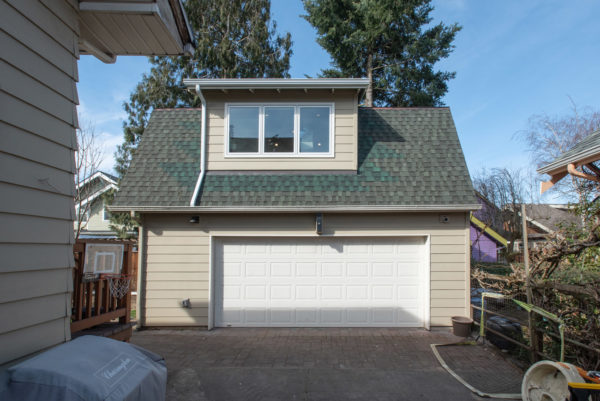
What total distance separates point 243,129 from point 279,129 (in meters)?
0.80

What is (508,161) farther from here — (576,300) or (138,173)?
(138,173)

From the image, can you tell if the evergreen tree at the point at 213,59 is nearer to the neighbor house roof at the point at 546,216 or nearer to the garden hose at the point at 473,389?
the garden hose at the point at 473,389

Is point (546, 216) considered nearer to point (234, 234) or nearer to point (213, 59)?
point (234, 234)

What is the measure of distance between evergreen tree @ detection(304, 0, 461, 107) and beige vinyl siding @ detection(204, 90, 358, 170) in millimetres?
9746

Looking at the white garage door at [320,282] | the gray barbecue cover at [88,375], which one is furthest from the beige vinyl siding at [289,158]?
the gray barbecue cover at [88,375]

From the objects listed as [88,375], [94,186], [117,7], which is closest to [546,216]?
[117,7]

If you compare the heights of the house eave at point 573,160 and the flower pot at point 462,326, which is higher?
the house eave at point 573,160

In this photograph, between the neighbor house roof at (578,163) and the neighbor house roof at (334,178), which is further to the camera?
→ the neighbor house roof at (334,178)

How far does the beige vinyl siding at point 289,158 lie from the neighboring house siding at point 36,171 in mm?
4828

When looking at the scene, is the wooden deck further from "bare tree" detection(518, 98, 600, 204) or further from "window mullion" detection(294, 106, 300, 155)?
"bare tree" detection(518, 98, 600, 204)

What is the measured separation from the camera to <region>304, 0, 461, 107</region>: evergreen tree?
16.9 metres

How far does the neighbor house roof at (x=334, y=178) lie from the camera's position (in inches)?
288

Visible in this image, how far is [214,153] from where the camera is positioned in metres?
8.01

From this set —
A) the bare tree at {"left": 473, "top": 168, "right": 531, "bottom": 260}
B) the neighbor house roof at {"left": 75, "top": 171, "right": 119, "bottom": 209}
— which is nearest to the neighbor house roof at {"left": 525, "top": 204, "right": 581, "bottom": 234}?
the bare tree at {"left": 473, "top": 168, "right": 531, "bottom": 260}
